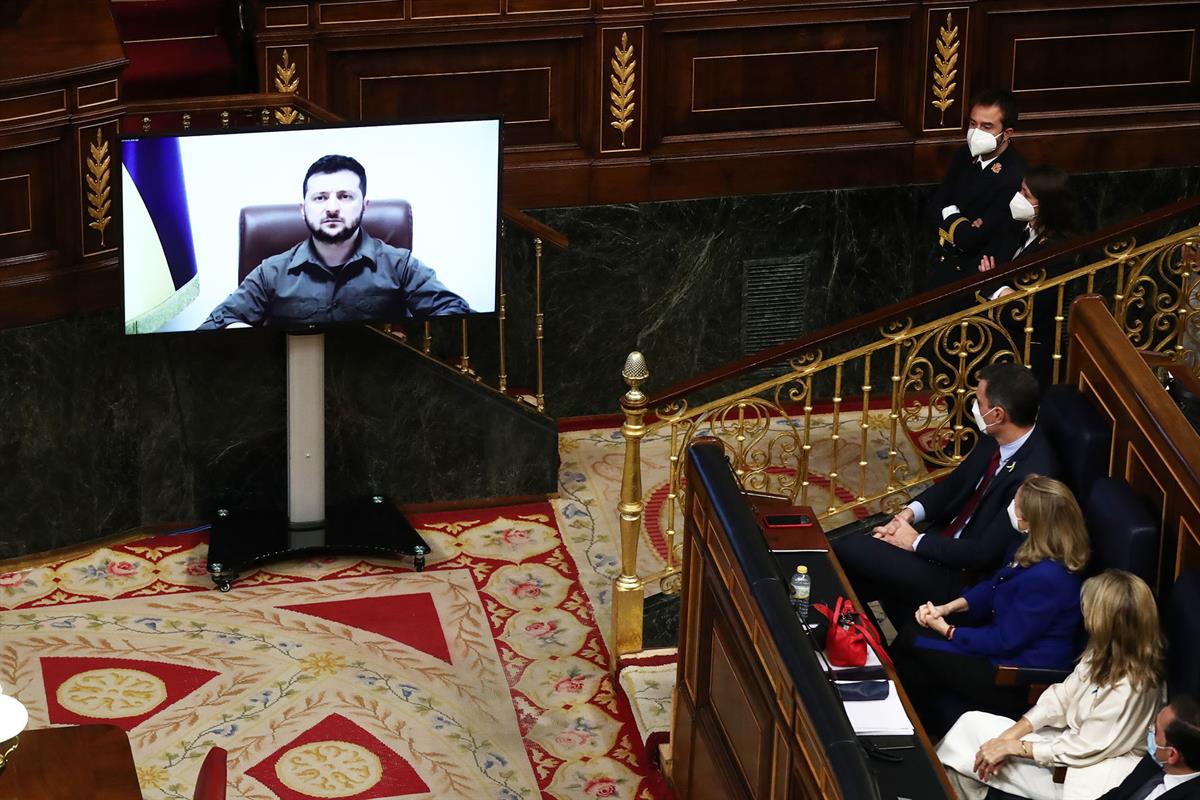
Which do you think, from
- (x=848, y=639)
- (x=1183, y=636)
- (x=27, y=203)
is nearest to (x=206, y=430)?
(x=27, y=203)

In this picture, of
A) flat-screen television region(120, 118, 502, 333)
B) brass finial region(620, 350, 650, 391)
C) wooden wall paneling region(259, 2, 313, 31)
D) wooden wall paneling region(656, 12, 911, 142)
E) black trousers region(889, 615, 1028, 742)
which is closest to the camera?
black trousers region(889, 615, 1028, 742)

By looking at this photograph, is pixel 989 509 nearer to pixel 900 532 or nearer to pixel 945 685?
pixel 900 532

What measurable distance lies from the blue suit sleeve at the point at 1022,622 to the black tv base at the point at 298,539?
8.52 ft

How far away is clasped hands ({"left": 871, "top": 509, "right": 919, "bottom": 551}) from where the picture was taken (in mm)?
6648

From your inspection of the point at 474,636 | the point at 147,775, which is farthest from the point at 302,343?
the point at 147,775

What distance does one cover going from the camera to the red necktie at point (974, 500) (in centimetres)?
655

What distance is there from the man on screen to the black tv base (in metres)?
0.90

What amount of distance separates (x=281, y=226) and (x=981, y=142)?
9.07 ft

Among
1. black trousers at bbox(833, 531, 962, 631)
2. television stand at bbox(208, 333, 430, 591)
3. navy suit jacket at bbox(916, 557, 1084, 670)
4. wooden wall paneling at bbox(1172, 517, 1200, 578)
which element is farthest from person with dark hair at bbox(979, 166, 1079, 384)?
television stand at bbox(208, 333, 430, 591)

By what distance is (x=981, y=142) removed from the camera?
26.1 feet

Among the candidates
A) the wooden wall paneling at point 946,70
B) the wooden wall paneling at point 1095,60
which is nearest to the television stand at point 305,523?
the wooden wall paneling at point 946,70

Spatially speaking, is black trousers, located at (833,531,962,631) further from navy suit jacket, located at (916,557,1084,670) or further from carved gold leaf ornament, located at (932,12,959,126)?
carved gold leaf ornament, located at (932,12,959,126)

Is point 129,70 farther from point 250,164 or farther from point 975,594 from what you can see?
point 975,594

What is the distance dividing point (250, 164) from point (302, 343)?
31.3 inches
